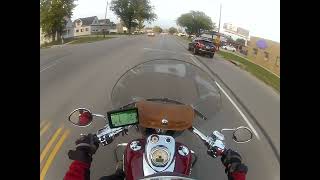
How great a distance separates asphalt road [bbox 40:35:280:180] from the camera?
443 cm

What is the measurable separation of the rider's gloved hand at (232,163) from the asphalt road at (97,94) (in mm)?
587

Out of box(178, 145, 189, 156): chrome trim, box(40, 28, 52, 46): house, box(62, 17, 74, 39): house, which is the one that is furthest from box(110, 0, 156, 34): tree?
box(178, 145, 189, 156): chrome trim

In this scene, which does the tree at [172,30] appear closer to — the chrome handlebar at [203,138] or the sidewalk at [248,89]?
the sidewalk at [248,89]

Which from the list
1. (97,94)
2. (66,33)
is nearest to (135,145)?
(97,94)

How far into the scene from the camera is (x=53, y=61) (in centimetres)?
439

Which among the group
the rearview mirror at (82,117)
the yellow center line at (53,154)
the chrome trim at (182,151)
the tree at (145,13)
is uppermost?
the tree at (145,13)

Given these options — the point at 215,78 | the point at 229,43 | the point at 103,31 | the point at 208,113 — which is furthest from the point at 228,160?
the point at 103,31

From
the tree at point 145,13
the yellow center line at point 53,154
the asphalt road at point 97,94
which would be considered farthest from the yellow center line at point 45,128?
the tree at point 145,13

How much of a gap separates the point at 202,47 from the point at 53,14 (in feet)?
4.72

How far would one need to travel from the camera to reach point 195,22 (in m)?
4.36

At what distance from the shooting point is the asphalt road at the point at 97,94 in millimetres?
4430

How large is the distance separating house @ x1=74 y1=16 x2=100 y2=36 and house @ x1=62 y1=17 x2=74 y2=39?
0.13ft
